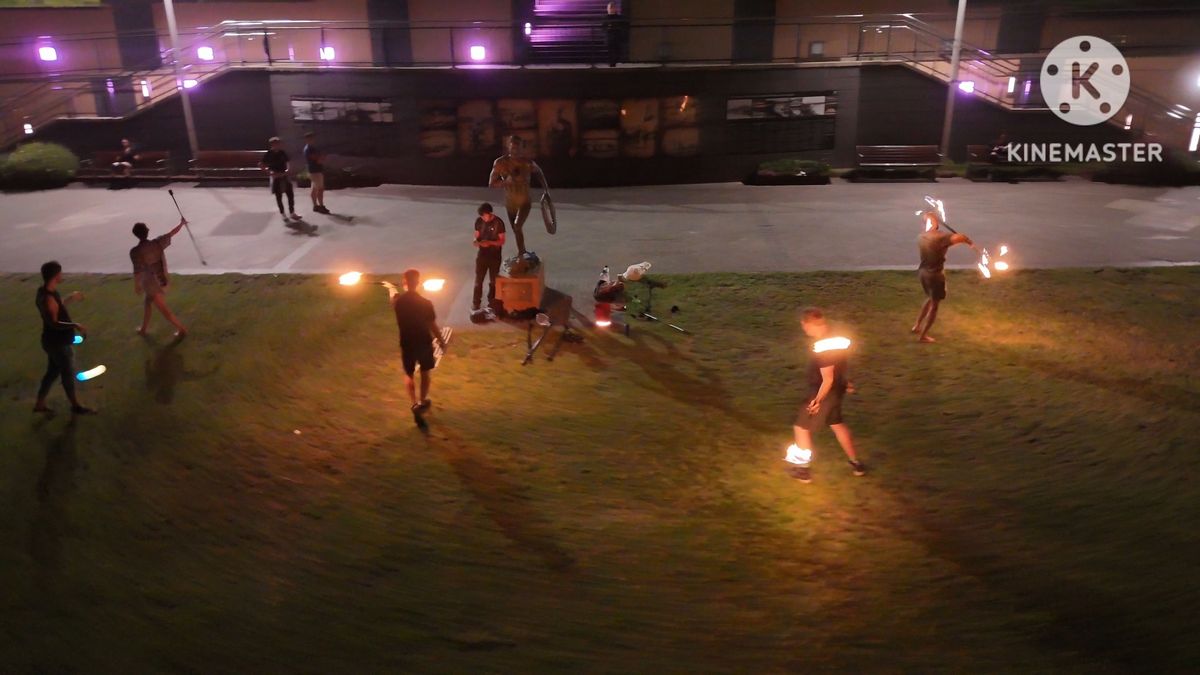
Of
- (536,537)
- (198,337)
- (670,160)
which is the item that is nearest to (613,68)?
(670,160)

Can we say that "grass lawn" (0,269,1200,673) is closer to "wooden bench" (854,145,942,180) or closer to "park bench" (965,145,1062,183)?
"wooden bench" (854,145,942,180)

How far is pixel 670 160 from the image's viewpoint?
2389 cm

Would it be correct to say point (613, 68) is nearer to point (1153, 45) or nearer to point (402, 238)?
point (402, 238)

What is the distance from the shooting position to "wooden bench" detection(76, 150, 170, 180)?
24484mm

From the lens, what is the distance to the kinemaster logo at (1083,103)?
25.6 metres

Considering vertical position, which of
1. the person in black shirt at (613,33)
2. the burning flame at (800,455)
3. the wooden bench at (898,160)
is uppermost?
the person in black shirt at (613,33)

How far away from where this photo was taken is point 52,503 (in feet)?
25.8

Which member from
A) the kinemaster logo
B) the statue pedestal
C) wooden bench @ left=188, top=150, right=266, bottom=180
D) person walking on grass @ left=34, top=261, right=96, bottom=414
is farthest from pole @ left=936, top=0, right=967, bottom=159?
person walking on grass @ left=34, top=261, right=96, bottom=414

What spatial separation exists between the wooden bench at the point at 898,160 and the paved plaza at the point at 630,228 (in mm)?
777

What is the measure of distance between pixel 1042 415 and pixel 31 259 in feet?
62.3

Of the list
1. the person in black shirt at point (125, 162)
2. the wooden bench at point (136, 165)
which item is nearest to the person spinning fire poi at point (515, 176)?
the person in black shirt at point (125, 162)

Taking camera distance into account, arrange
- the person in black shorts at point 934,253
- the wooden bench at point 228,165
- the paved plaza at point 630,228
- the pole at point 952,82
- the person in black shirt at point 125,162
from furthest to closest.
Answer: the wooden bench at point 228,165
the person in black shirt at point 125,162
the pole at point 952,82
the paved plaza at point 630,228
the person in black shorts at point 934,253

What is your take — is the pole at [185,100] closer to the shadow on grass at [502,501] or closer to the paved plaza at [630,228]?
the paved plaza at [630,228]

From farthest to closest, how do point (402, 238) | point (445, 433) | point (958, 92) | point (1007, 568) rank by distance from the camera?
point (958, 92) < point (402, 238) < point (445, 433) < point (1007, 568)
